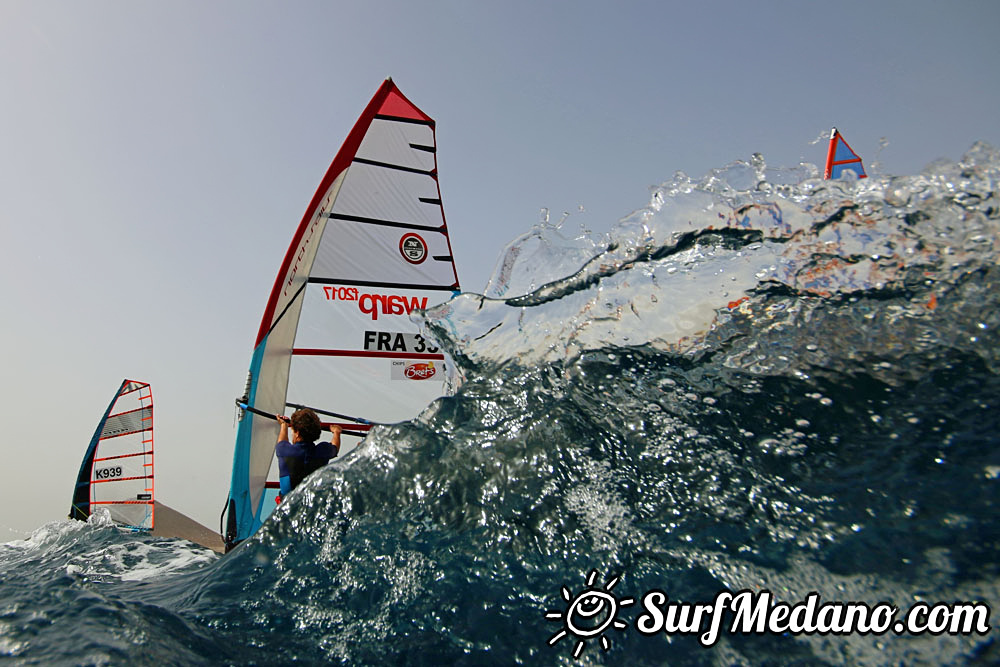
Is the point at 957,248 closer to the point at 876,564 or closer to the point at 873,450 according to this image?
A: the point at 873,450

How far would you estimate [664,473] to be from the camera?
4.61 feet

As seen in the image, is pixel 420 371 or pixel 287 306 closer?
pixel 287 306

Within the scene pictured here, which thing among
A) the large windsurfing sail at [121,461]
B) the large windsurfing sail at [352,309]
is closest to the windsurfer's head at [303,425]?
the large windsurfing sail at [352,309]

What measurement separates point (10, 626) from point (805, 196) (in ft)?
6.74

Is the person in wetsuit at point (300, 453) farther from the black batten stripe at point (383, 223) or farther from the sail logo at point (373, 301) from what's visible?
the black batten stripe at point (383, 223)

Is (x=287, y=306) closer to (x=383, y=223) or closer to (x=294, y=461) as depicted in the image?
(x=383, y=223)

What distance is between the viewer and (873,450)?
Answer: 1308mm

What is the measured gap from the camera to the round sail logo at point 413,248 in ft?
17.7

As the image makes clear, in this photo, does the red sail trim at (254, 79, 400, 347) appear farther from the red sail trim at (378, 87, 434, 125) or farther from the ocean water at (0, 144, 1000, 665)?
the ocean water at (0, 144, 1000, 665)

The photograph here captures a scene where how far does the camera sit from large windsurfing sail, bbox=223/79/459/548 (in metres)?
4.97

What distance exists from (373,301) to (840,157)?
634cm

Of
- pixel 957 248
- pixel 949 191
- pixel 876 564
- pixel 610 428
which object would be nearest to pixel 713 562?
pixel 876 564

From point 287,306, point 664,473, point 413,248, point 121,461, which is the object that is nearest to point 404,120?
point 413,248

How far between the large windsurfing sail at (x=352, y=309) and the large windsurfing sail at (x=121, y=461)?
16.0 feet
